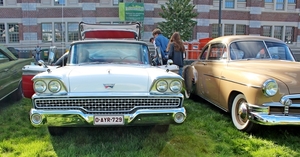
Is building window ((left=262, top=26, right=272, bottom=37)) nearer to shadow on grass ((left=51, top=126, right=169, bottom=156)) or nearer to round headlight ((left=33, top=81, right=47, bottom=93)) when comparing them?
shadow on grass ((left=51, top=126, right=169, bottom=156))

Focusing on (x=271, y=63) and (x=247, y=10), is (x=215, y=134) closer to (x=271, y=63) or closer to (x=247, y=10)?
(x=271, y=63)

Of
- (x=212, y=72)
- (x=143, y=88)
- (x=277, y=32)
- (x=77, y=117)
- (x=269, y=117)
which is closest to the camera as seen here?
(x=77, y=117)

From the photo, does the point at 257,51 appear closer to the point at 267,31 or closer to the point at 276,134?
the point at 276,134

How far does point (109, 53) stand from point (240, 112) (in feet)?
8.09

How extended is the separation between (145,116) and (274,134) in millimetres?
2320

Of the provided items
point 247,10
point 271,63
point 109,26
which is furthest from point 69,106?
point 247,10

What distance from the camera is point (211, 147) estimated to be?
3434 millimetres

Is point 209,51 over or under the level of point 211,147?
over

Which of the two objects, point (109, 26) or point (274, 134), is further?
point (109, 26)

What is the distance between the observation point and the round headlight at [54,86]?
3.00 m

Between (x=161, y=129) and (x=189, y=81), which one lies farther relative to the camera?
(x=189, y=81)

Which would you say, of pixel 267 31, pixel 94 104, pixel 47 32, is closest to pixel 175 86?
pixel 94 104

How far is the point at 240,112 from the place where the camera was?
3.86 m

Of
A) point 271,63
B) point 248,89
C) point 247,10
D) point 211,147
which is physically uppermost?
point 247,10
